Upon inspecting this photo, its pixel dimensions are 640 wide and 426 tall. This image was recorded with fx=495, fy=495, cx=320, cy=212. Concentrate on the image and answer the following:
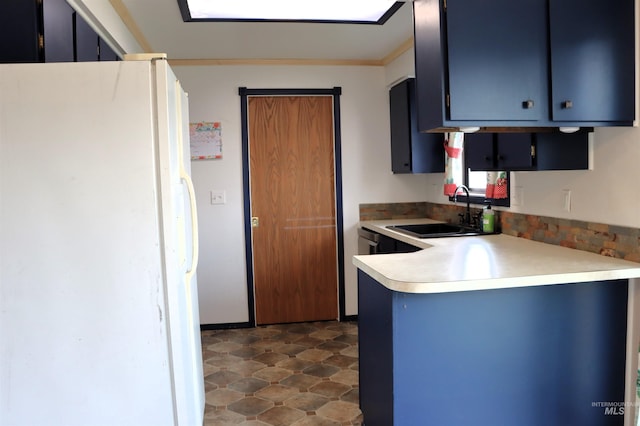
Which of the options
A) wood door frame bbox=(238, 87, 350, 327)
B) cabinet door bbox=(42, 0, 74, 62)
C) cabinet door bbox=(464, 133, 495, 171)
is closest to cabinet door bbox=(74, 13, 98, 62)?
cabinet door bbox=(42, 0, 74, 62)

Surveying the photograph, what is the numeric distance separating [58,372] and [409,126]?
2910 millimetres

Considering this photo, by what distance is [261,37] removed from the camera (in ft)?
11.6

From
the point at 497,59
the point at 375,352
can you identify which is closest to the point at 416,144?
the point at 497,59

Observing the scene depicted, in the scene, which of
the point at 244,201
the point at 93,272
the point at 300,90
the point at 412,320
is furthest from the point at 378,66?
the point at 93,272

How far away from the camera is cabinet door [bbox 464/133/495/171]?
2.68 m

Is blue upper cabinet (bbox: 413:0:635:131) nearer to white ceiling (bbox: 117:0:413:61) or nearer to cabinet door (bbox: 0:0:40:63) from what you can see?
white ceiling (bbox: 117:0:413:61)

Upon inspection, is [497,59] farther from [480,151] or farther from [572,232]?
[572,232]

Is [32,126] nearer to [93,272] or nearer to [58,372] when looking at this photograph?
[93,272]

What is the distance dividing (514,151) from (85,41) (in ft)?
6.91

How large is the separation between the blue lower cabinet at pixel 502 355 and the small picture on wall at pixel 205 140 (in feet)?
8.05

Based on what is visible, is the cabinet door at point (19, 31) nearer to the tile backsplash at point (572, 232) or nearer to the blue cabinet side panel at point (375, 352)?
the blue cabinet side panel at point (375, 352)

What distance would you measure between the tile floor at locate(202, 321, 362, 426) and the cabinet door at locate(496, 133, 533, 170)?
155 cm

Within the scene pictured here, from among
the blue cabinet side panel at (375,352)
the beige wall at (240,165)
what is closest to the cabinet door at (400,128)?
the beige wall at (240,165)

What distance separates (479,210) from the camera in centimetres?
342
